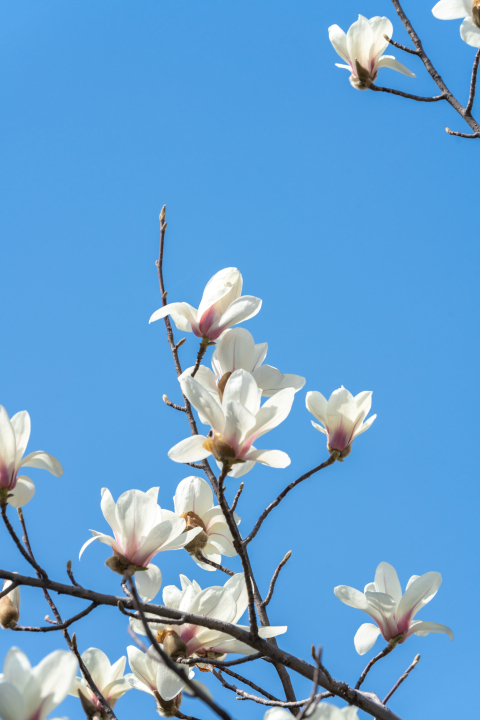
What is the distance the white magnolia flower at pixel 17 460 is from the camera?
1071 mm

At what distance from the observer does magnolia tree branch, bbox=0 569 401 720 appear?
3.07 feet

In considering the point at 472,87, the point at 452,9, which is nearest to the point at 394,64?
the point at 452,9

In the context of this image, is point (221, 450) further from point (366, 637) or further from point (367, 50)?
point (367, 50)

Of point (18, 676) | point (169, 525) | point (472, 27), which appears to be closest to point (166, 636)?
point (169, 525)

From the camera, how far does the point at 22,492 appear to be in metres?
1.14

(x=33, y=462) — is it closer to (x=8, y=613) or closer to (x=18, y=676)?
(x=8, y=613)

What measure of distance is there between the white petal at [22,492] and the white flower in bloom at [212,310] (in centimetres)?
38

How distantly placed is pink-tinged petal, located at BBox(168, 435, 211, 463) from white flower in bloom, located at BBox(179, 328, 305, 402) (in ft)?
Answer: 0.53

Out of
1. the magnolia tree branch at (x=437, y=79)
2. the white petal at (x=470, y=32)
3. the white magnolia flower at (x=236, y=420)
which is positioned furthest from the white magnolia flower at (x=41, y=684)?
the white petal at (x=470, y=32)

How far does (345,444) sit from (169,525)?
383mm

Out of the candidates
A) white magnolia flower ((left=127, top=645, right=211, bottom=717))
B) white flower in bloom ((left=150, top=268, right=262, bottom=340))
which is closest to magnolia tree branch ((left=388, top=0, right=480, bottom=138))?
white flower in bloom ((left=150, top=268, right=262, bottom=340))

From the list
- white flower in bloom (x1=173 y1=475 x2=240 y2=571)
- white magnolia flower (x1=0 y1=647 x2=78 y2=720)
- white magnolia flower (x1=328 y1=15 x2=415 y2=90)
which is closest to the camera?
white magnolia flower (x1=0 y1=647 x2=78 y2=720)

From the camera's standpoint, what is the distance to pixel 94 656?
143cm

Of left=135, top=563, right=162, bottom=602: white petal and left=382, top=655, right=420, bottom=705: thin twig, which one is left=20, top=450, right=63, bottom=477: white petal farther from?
left=382, top=655, right=420, bottom=705: thin twig
